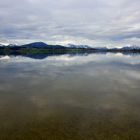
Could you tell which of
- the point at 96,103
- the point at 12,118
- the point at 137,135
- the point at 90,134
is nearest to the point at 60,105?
the point at 96,103

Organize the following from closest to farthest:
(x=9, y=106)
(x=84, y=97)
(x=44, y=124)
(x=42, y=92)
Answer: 1. (x=44, y=124)
2. (x=9, y=106)
3. (x=84, y=97)
4. (x=42, y=92)

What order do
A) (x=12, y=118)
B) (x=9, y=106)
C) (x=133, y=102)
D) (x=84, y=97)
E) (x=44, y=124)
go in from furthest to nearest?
(x=84, y=97)
(x=133, y=102)
(x=9, y=106)
(x=12, y=118)
(x=44, y=124)

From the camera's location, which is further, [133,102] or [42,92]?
[42,92]

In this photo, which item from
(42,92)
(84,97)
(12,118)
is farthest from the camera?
(42,92)

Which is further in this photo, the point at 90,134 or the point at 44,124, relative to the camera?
the point at 44,124

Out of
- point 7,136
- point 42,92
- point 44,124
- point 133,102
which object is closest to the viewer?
point 7,136

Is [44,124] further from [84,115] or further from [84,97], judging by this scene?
[84,97]

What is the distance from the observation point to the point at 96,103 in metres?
17.7

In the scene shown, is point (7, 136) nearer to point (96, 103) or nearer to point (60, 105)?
point (60, 105)

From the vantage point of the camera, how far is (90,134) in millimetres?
11242

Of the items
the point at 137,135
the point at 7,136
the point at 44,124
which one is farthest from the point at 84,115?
the point at 7,136

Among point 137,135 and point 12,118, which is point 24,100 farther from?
Result: point 137,135

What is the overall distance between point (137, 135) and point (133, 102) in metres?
7.39

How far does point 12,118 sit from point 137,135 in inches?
306
